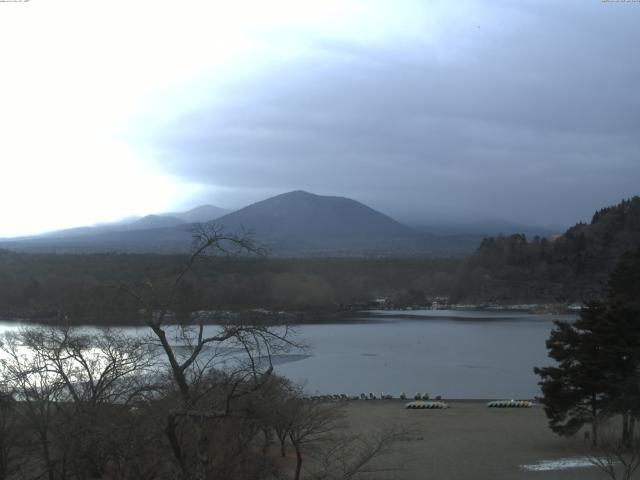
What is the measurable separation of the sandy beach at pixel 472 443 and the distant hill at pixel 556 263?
60.3 meters

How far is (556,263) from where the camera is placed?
278ft

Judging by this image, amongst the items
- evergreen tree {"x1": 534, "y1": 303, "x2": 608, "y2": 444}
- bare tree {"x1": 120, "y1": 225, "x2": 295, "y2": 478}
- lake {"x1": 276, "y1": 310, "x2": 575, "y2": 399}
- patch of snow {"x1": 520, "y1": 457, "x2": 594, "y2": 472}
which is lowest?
lake {"x1": 276, "y1": 310, "x2": 575, "y2": 399}

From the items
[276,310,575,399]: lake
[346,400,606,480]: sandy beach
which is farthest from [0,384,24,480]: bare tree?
[276,310,575,399]: lake

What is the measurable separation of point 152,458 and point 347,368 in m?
27.6

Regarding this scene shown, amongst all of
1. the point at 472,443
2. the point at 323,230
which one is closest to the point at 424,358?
the point at 472,443

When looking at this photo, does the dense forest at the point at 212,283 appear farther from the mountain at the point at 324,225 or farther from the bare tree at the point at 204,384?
the mountain at the point at 324,225

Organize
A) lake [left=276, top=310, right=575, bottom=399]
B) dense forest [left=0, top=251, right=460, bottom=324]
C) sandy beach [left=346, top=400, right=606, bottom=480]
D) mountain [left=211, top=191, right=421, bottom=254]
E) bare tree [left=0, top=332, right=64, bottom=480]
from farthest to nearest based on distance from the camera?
mountain [left=211, top=191, right=421, bottom=254] < lake [left=276, top=310, right=575, bottom=399] < sandy beach [left=346, top=400, right=606, bottom=480] < dense forest [left=0, top=251, right=460, bottom=324] < bare tree [left=0, top=332, right=64, bottom=480]

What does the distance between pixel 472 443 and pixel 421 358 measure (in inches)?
818

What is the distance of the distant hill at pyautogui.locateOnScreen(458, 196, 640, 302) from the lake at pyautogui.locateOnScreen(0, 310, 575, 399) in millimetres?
21926

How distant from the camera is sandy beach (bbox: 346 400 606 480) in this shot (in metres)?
12.9

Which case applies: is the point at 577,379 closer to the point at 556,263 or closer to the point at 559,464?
the point at 559,464

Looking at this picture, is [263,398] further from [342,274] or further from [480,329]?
[342,274]

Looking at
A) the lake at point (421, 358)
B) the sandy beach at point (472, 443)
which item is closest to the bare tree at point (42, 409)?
the sandy beach at point (472, 443)

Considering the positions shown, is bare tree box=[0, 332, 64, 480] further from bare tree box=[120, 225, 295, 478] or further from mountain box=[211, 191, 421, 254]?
mountain box=[211, 191, 421, 254]
